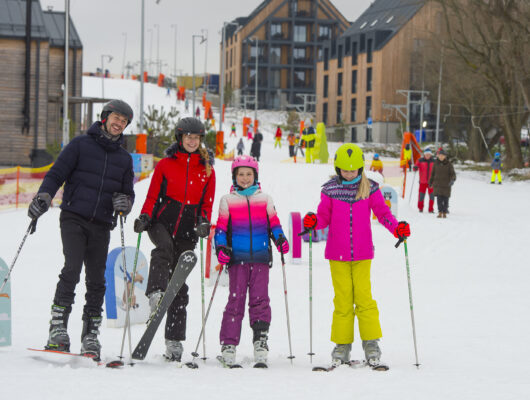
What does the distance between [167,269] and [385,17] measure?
67333 mm

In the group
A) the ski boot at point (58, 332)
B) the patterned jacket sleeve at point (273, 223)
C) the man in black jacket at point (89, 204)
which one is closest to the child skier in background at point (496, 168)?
the patterned jacket sleeve at point (273, 223)

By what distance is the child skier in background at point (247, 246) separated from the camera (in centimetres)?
578

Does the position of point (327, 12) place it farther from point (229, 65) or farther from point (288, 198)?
point (288, 198)

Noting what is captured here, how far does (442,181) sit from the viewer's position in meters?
19.5

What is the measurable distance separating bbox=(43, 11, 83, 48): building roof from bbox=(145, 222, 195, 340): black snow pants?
114 feet

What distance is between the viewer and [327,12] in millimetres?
87688

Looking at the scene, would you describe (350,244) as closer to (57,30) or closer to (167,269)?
(167,269)

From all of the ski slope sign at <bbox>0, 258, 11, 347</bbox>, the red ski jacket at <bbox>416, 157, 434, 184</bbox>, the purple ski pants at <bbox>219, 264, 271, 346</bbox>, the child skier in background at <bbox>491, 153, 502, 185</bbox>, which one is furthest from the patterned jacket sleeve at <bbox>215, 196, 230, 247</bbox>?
the child skier in background at <bbox>491, 153, 502, 185</bbox>

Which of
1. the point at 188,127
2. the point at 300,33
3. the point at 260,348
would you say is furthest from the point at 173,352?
the point at 300,33

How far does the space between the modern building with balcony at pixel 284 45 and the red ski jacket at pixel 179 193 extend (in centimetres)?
8080

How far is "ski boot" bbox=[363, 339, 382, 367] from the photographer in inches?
227

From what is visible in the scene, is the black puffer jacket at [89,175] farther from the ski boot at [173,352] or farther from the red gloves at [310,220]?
the red gloves at [310,220]

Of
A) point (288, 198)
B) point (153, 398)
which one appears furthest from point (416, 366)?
point (288, 198)

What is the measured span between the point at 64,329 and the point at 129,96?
78602 millimetres
